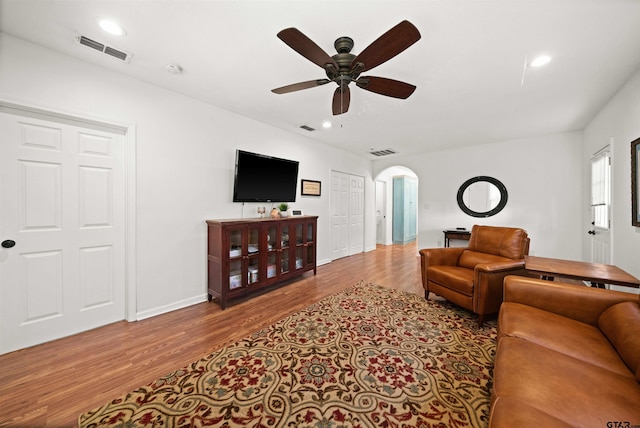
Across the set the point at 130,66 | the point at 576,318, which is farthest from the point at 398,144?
the point at 130,66

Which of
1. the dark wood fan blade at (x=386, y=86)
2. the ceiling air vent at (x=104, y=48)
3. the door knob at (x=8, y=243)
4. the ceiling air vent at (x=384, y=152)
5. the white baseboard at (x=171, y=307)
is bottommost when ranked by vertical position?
the white baseboard at (x=171, y=307)

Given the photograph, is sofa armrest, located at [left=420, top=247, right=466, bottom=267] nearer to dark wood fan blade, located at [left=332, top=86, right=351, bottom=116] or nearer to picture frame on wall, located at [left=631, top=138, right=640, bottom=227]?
picture frame on wall, located at [left=631, top=138, right=640, bottom=227]

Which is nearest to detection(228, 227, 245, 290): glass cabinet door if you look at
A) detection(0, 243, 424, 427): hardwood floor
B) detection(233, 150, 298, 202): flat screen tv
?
detection(0, 243, 424, 427): hardwood floor

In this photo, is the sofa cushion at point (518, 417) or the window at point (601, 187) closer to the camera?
the sofa cushion at point (518, 417)

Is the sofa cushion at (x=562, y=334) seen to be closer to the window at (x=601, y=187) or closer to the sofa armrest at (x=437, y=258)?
the sofa armrest at (x=437, y=258)

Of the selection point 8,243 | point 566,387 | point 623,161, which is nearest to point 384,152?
point 623,161

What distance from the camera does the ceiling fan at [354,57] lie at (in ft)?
4.75

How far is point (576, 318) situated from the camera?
165 cm

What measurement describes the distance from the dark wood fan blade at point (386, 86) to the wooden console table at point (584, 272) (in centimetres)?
204

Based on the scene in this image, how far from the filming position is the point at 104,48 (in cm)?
203

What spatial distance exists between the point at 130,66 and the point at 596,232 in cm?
624

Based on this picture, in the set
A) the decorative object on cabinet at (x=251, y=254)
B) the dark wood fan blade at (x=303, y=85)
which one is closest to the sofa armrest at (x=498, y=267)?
the dark wood fan blade at (x=303, y=85)

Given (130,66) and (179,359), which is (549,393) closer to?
(179,359)

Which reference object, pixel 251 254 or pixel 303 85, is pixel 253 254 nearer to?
pixel 251 254
